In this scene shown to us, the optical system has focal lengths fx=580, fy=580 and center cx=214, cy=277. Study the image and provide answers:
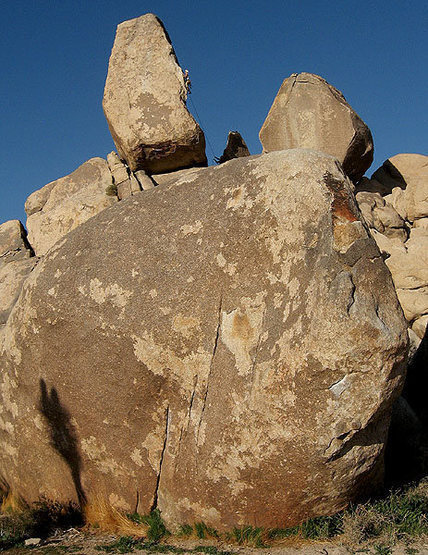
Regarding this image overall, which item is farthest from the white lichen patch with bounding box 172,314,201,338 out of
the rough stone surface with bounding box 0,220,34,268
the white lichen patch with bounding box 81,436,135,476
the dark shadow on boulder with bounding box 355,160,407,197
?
the dark shadow on boulder with bounding box 355,160,407,197

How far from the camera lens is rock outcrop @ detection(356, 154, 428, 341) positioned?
8750 millimetres

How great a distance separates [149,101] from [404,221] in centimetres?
498

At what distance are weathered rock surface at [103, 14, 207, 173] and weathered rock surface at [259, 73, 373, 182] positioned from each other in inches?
84.7

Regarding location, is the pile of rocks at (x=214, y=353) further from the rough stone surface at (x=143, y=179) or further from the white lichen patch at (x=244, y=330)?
the rough stone surface at (x=143, y=179)

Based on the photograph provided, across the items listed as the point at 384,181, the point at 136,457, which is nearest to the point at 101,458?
the point at 136,457

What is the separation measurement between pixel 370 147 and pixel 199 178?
221 inches

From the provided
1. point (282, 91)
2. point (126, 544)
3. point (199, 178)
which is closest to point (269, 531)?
point (126, 544)

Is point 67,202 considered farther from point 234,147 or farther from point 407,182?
point 407,182

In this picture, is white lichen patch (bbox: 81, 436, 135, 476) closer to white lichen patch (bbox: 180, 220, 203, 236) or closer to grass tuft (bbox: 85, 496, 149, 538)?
grass tuft (bbox: 85, 496, 149, 538)

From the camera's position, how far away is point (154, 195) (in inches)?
194

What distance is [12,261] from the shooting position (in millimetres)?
7992

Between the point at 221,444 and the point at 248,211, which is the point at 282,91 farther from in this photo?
the point at 221,444

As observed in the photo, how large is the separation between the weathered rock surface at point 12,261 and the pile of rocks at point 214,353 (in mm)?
1666

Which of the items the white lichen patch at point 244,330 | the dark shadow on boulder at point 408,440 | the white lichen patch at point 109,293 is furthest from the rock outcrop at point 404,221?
the white lichen patch at point 109,293
